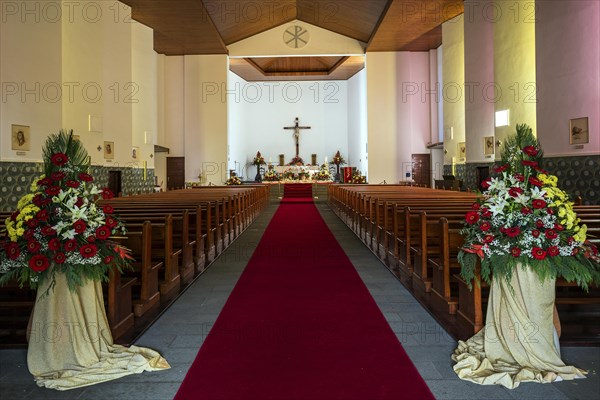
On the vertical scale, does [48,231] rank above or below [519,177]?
below

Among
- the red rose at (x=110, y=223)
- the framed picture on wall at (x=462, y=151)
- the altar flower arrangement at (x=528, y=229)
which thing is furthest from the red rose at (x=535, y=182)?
the framed picture on wall at (x=462, y=151)

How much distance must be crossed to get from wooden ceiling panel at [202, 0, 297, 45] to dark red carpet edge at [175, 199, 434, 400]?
40.1ft

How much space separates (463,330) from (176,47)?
17306mm

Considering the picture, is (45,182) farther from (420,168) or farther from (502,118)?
(420,168)

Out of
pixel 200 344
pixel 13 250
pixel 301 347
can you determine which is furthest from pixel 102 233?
pixel 301 347

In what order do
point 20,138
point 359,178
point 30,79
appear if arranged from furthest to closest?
point 359,178 < point 30,79 < point 20,138

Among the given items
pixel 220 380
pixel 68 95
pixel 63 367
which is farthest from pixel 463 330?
pixel 68 95

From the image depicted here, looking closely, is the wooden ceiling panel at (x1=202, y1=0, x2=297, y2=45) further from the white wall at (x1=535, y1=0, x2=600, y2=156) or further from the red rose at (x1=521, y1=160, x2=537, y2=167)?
the red rose at (x1=521, y1=160, x2=537, y2=167)

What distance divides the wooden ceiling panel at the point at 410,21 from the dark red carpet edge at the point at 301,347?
37.5ft

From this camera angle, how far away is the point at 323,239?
24.2 feet

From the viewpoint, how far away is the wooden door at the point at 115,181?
12.5m

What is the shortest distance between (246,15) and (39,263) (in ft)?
51.3

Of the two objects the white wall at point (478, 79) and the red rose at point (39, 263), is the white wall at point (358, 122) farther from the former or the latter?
the red rose at point (39, 263)

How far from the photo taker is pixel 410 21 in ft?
50.9
